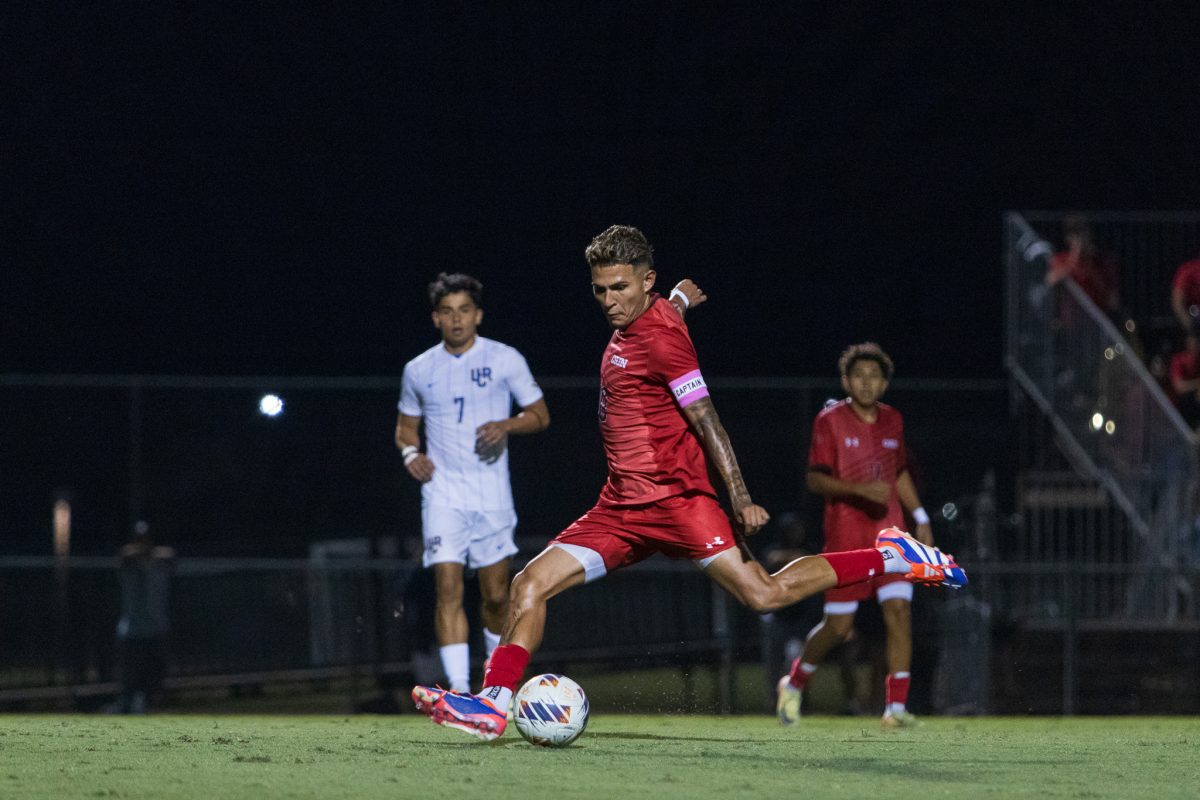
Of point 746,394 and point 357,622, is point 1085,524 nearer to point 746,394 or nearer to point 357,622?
point 746,394

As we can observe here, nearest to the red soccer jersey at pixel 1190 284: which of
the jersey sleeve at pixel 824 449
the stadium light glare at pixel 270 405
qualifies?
the jersey sleeve at pixel 824 449

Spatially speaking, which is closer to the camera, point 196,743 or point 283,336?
point 196,743

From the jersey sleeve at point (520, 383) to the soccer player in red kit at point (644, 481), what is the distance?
2.31m

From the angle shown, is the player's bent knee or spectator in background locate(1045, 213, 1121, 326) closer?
the player's bent knee

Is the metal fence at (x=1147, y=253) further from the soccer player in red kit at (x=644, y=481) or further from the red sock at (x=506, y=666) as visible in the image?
the red sock at (x=506, y=666)

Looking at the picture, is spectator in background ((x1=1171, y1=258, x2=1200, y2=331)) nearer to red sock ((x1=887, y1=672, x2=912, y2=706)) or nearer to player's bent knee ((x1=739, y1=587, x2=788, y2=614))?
red sock ((x1=887, y1=672, x2=912, y2=706))

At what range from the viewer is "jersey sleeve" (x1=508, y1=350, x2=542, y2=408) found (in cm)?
970

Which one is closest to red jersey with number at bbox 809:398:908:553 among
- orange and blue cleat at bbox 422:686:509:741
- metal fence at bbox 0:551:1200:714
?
metal fence at bbox 0:551:1200:714

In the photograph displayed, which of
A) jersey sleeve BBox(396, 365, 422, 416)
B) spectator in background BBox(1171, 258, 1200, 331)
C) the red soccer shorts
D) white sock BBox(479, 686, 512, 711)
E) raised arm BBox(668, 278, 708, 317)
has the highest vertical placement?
spectator in background BBox(1171, 258, 1200, 331)

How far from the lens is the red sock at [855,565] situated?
7.46 metres

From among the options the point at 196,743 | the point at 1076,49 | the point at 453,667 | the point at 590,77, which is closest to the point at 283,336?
the point at 590,77

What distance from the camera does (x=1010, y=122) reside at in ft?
69.6

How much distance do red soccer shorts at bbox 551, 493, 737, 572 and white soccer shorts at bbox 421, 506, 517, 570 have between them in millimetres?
2231

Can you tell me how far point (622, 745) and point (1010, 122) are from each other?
1519 centimetres
